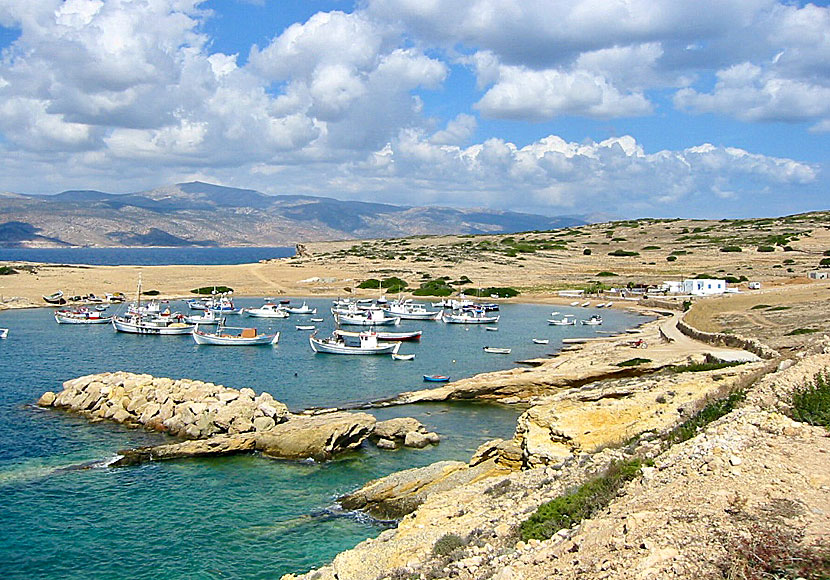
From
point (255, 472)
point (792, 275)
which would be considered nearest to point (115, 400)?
point (255, 472)

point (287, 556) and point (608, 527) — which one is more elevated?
point (608, 527)

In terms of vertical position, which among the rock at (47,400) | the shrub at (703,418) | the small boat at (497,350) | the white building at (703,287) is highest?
the shrub at (703,418)

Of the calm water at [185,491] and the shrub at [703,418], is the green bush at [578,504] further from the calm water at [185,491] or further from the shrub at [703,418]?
the calm water at [185,491]

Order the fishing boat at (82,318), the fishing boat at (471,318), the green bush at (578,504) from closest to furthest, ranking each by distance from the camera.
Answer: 1. the green bush at (578,504)
2. the fishing boat at (82,318)
3. the fishing boat at (471,318)

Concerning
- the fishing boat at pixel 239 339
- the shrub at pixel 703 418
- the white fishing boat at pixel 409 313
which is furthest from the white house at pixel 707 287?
the shrub at pixel 703 418

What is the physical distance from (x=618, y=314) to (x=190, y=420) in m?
66.3

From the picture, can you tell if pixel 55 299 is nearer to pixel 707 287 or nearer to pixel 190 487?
pixel 190 487

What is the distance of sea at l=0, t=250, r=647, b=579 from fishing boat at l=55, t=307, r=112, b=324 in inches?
1030

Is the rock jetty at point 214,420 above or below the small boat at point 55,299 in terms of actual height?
below

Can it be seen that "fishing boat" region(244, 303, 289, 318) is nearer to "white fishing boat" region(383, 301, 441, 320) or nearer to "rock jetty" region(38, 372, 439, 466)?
"white fishing boat" region(383, 301, 441, 320)

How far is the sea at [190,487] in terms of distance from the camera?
20.9 meters

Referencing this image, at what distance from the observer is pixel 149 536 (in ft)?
73.4

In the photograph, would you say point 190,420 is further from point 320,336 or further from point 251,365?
point 320,336

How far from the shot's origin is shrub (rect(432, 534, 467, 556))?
538 inches
